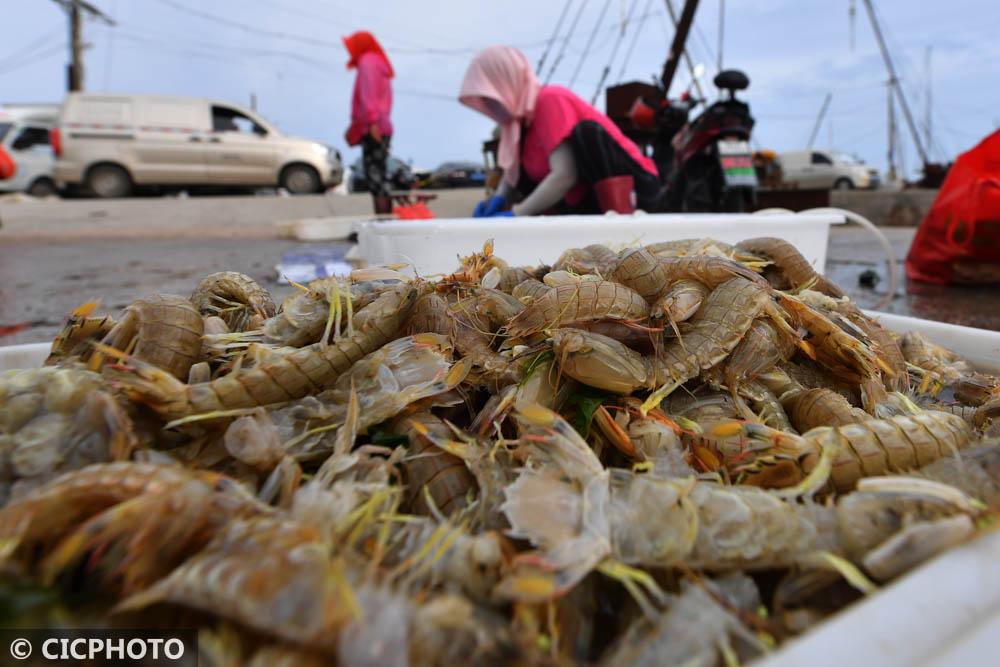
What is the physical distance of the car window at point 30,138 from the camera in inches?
678

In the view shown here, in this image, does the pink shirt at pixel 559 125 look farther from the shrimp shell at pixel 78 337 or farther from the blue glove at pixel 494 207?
the shrimp shell at pixel 78 337

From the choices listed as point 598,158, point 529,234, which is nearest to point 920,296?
point 598,158

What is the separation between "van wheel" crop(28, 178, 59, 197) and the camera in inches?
705

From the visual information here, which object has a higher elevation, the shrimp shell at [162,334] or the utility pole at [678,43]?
the utility pole at [678,43]

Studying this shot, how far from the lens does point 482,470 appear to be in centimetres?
96

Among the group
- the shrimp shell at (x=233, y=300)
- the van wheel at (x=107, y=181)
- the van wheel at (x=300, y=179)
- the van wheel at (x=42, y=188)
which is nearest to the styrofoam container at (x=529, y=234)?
the shrimp shell at (x=233, y=300)

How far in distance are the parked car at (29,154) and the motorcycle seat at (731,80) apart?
1817 cm

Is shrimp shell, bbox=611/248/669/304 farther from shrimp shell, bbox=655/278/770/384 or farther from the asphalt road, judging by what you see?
the asphalt road

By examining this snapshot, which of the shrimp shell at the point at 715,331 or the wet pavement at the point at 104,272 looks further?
the wet pavement at the point at 104,272

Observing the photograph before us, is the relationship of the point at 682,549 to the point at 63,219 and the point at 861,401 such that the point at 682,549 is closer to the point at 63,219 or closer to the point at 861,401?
the point at 861,401

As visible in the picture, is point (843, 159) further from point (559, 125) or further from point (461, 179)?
point (559, 125)

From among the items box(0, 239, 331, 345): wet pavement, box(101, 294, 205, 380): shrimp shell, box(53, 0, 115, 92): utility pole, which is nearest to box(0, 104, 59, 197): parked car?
box(53, 0, 115, 92): utility pole

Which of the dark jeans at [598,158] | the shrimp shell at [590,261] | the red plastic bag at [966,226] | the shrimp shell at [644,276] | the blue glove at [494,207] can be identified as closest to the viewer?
the shrimp shell at [644,276]

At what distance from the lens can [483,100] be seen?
5.27 m
